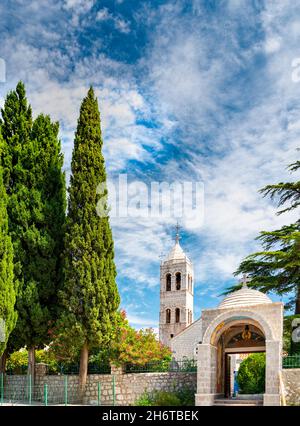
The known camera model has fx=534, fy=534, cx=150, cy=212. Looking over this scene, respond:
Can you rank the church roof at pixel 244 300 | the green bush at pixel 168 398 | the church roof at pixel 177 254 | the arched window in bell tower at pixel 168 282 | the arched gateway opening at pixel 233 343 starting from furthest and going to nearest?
the arched window in bell tower at pixel 168 282 < the church roof at pixel 177 254 < the arched gateway opening at pixel 233 343 < the green bush at pixel 168 398 < the church roof at pixel 244 300

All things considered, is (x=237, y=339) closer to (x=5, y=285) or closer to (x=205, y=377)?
(x=205, y=377)

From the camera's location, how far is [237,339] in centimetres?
1955

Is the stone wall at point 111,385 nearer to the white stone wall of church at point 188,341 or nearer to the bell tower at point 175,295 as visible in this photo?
the white stone wall of church at point 188,341

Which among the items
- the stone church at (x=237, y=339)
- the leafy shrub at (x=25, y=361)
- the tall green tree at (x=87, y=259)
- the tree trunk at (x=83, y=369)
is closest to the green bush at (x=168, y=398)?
the stone church at (x=237, y=339)

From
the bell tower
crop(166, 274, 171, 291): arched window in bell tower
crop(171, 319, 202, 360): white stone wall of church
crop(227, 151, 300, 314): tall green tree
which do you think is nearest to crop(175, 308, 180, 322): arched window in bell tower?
the bell tower

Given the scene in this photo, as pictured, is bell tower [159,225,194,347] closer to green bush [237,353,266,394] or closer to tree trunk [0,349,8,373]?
green bush [237,353,266,394]

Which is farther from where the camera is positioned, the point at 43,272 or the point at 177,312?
the point at 177,312

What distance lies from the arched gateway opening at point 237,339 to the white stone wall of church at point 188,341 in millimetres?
22353

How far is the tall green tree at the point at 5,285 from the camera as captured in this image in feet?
64.7

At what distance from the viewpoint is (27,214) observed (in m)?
21.9

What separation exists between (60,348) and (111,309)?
8.20 feet

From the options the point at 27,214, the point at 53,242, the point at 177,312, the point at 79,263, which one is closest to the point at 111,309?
the point at 79,263
